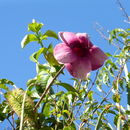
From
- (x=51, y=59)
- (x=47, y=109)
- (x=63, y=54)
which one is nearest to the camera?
(x=63, y=54)

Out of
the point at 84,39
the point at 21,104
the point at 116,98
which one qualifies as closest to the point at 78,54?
the point at 84,39

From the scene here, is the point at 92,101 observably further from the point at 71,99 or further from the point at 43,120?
the point at 43,120

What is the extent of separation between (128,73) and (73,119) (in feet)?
0.98

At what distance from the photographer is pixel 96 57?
85cm

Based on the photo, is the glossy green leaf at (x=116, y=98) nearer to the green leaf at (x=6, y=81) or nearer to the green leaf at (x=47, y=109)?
the green leaf at (x=47, y=109)

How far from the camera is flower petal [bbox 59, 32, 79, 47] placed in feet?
2.78

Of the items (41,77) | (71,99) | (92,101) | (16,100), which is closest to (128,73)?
(92,101)

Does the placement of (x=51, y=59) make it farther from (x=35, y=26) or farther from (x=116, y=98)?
(x=116, y=98)

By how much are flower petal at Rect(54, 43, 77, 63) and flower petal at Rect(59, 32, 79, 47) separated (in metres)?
0.02

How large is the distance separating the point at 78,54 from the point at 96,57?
5 centimetres

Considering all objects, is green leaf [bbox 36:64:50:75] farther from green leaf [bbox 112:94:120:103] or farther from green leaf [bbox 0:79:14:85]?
green leaf [bbox 112:94:120:103]

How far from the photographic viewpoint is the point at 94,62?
85 cm

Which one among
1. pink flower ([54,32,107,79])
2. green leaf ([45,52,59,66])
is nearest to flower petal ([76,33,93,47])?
pink flower ([54,32,107,79])

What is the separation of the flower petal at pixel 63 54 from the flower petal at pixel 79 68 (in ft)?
0.04
